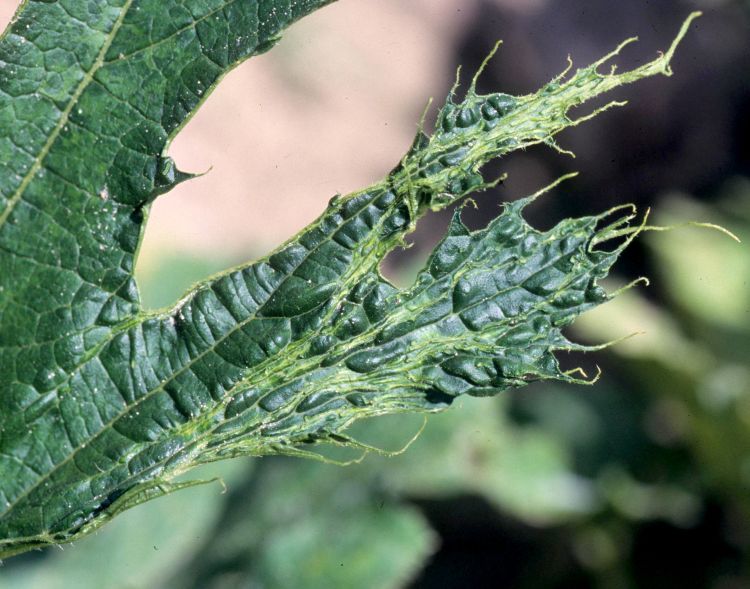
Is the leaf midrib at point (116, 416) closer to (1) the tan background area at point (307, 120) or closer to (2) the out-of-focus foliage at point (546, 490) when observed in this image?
(2) the out-of-focus foliage at point (546, 490)

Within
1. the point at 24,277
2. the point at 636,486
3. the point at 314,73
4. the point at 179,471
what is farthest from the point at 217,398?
the point at 314,73

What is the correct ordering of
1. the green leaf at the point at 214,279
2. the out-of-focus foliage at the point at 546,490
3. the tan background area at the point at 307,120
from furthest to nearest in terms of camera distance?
the tan background area at the point at 307,120
the out-of-focus foliage at the point at 546,490
the green leaf at the point at 214,279

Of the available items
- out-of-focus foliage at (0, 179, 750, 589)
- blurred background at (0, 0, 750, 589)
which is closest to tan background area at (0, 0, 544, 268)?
blurred background at (0, 0, 750, 589)

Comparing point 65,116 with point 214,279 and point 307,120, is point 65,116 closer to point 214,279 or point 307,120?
point 214,279

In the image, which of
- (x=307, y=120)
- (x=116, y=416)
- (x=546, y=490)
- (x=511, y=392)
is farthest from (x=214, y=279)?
(x=307, y=120)

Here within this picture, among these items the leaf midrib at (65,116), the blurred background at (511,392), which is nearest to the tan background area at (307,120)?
the blurred background at (511,392)

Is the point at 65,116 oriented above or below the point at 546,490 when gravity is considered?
above

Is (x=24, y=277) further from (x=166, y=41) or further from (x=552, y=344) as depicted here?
(x=552, y=344)
